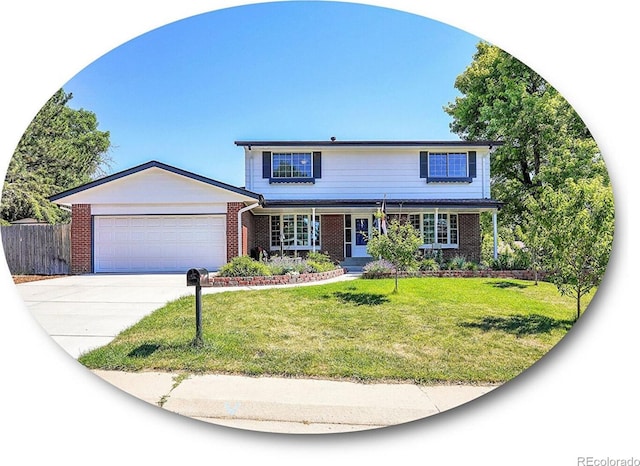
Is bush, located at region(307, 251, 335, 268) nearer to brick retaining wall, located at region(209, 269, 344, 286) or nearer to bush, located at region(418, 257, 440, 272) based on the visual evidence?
brick retaining wall, located at region(209, 269, 344, 286)

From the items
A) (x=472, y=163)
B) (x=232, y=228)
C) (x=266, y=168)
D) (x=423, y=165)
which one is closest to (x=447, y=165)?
(x=423, y=165)

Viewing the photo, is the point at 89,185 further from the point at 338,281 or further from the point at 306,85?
the point at 338,281

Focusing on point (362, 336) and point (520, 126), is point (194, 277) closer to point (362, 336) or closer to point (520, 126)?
point (362, 336)

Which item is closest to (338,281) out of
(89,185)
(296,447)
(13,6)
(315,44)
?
(296,447)

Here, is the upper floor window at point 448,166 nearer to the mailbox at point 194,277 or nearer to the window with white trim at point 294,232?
the window with white trim at point 294,232

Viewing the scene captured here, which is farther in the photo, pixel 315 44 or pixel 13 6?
pixel 13 6

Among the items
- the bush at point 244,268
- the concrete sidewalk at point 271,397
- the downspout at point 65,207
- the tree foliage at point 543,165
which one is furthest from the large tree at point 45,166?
the tree foliage at point 543,165
